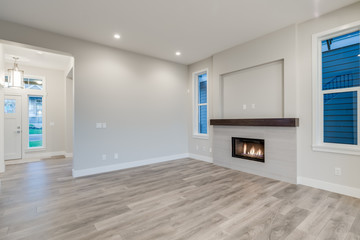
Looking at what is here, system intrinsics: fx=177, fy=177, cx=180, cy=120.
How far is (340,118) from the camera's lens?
121 inches

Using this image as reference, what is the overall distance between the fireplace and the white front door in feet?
22.2

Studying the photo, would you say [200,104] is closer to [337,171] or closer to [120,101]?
[120,101]

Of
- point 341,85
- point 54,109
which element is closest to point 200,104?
point 341,85

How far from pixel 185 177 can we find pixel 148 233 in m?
1.95

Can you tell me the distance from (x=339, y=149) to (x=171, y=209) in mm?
2912

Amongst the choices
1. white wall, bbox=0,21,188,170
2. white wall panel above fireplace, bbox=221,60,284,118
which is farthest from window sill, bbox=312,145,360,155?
white wall, bbox=0,21,188,170

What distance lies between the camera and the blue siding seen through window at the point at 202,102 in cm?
562

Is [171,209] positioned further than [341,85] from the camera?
No

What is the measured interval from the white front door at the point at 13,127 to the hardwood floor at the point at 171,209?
7.57ft

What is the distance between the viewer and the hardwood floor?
1.96 m

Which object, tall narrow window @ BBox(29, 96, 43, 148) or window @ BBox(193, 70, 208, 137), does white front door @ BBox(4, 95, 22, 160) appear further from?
window @ BBox(193, 70, 208, 137)

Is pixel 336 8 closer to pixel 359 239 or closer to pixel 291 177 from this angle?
pixel 291 177

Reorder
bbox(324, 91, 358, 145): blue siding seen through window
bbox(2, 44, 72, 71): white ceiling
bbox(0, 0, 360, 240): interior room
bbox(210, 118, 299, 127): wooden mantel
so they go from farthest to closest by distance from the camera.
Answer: bbox(2, 44, 72, 71): white ceiling, bbox(210, 118, 299, 127): wooden mantel, bbox(324, 91, 358, 145): blue siding seen through window, bbox(0, 0, 360, 240): interior room

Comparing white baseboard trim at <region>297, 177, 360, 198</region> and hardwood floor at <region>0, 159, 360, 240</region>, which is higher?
white baseboard trim at <region>297, 177, 360, 198</region>
